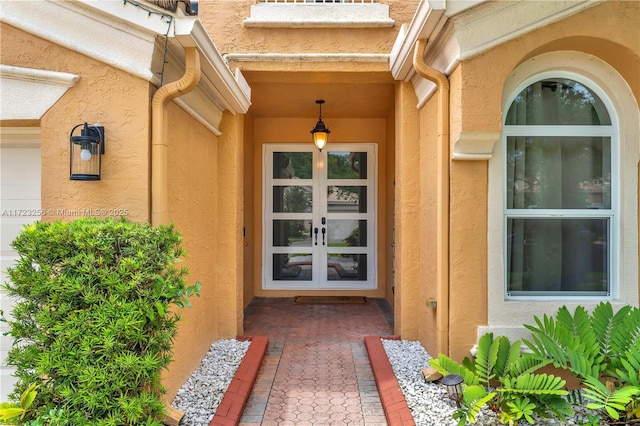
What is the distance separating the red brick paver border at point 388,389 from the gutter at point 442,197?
24.5 inches

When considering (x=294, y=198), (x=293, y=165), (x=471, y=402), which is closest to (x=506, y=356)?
(x=471, y=402)

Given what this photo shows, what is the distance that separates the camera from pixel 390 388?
379 centimetres

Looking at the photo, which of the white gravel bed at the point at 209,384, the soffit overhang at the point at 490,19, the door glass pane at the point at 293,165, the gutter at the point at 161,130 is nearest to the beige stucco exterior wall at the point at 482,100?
the soffit overhang at the point at 490,19

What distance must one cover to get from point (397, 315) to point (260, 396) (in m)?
2.31

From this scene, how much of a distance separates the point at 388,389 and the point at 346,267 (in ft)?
14.9

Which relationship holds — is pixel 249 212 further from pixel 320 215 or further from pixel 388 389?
pixel 388 389

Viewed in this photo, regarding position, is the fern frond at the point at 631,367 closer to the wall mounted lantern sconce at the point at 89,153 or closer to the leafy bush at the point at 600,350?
the leafy bush at the point at 600,350

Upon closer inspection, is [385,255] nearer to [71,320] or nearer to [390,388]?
[390,388]

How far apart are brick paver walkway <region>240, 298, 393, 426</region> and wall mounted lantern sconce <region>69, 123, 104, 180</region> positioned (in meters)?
2.56

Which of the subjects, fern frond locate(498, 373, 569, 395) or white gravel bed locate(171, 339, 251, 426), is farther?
white gravel bed locate(171, 339, 251, 426)

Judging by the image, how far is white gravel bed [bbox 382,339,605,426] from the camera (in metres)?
3.19

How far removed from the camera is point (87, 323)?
254cm

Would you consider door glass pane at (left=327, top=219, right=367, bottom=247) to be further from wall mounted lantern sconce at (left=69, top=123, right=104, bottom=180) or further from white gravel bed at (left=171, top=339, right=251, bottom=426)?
wall mounted lantern sconce at (left=69, top=123, right=104, bottom=180)

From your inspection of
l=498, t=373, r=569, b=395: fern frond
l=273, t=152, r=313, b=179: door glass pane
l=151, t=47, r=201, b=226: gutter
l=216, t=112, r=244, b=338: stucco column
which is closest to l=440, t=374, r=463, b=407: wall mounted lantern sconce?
l=498, t=373, r=569, b=395: fern frond
